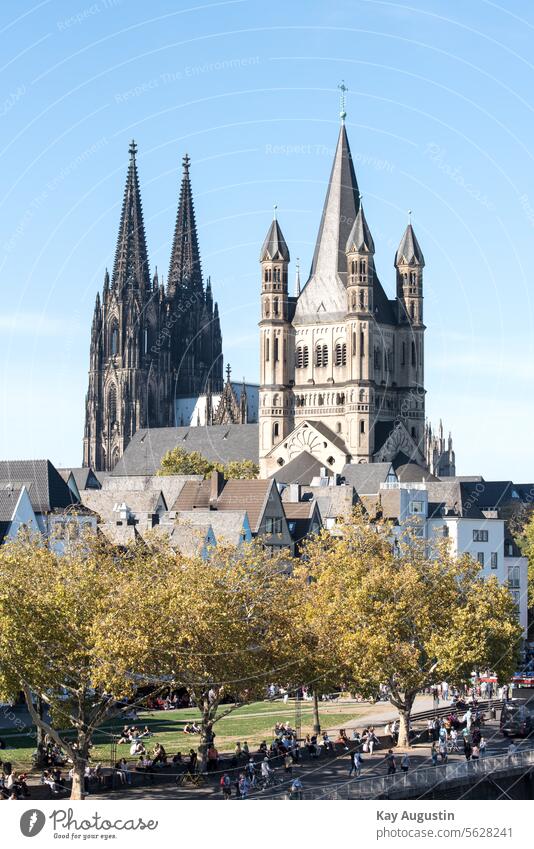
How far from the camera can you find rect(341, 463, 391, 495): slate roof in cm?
17525

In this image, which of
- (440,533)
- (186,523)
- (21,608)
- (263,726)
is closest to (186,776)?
(21,608)

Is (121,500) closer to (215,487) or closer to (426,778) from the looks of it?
(215,487)

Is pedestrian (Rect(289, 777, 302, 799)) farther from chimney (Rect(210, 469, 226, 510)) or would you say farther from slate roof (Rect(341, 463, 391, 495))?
slate roof (Rect(341, 463, 391, 495))

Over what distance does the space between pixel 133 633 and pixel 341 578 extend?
25831 millimetres

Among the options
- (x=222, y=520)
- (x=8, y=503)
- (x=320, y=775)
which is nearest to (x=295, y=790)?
(x=320, y=775)

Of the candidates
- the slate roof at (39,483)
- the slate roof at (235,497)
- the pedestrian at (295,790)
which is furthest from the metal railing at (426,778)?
the slate roof at (39,483)

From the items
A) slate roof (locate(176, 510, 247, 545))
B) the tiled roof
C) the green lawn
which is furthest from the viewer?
slate roof (locate(176, 510, 247, 545))

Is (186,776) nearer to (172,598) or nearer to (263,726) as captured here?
(172,598)

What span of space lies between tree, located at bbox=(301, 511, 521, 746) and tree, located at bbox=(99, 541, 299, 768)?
20.7ft

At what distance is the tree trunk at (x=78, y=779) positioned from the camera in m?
69.7

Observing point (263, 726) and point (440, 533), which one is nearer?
point (263, 726)

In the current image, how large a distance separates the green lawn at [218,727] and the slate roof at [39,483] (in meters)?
26.4

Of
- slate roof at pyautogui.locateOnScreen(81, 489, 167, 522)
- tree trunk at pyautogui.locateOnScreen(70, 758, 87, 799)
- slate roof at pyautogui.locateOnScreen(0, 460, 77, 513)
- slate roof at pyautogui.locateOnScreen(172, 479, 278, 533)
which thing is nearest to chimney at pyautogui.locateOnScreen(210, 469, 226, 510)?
slate roof at pyautogui.locateOnScreen(172, 479, 278, 533)
